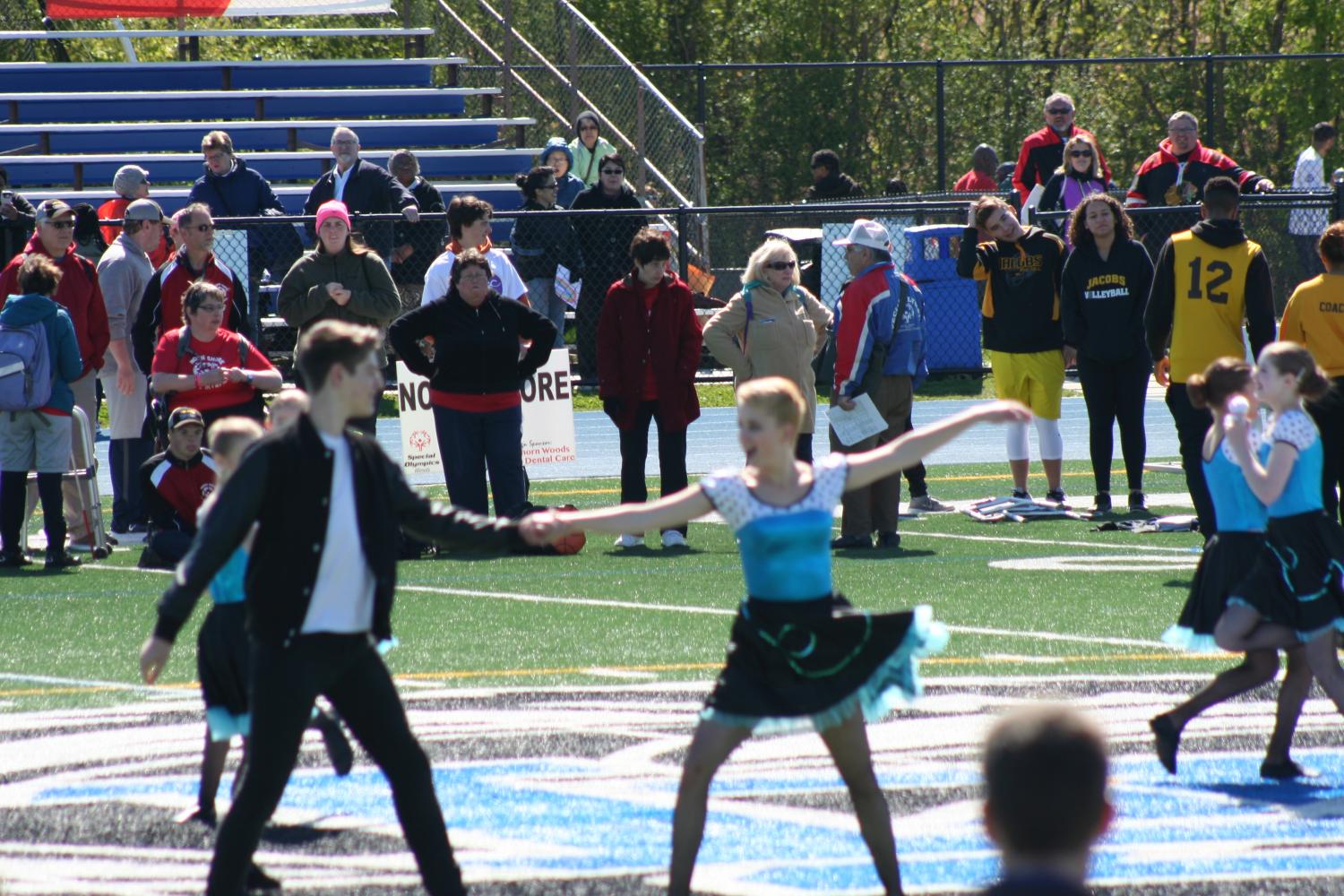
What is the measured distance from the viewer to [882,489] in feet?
41.1

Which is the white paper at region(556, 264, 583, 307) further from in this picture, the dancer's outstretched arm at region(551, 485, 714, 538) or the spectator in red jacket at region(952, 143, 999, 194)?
the dancer's outstretched arm at region(551, 485, 714, 538)

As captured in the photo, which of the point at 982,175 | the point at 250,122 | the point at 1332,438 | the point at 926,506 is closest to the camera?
the point at 1332,438

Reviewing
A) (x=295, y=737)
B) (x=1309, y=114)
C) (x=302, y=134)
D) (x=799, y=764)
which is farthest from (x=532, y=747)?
(x=1309, y=114)

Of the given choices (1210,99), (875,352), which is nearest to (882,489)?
(875,352)

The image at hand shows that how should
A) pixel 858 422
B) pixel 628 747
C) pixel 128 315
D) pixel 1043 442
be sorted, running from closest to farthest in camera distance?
pixel 628 747 → pixel 858 422 → pixel 128 315 → pixel 1043 442

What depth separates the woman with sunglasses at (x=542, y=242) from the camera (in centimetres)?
1870

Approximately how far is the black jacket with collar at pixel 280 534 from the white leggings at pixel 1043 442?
8877mm

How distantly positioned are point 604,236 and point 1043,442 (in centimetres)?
617

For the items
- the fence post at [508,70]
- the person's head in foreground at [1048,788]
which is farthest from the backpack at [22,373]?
the fence post at [508,70]

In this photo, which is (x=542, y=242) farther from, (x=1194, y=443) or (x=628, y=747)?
(x=628, y=747)

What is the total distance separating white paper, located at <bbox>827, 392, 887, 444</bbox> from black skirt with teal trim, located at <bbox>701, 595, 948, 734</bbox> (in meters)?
6.85

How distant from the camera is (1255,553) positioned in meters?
7.03

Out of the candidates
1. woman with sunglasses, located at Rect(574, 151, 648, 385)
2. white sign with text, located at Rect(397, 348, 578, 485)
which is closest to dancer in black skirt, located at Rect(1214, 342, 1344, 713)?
white sign with text, located at Rect(397, 348, 578, 485)

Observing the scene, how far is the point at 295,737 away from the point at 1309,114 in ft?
86.6
